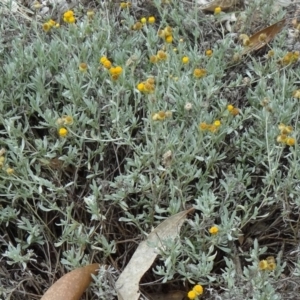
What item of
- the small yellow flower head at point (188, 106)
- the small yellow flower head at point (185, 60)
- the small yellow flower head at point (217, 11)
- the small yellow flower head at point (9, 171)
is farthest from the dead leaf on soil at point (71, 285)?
the small yellow flower head at point (217, 11)

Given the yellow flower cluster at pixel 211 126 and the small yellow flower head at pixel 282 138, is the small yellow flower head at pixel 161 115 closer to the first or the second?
the yellow flower cluster at pixel 211 126

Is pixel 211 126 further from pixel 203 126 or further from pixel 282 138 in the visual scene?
pixel 282 138

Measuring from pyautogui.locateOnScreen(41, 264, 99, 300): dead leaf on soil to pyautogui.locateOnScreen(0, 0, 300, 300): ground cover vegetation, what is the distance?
0.10ft

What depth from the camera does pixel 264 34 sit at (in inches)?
105

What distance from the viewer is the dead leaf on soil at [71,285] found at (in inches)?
76.7

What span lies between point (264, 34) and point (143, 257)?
1097mm

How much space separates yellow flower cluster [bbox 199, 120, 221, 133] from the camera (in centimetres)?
205

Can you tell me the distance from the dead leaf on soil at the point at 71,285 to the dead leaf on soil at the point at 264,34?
45.5 inches

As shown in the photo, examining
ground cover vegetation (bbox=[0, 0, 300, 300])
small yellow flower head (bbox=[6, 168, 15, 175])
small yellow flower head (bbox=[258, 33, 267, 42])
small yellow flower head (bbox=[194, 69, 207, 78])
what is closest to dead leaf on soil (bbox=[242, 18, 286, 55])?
small yellow flower head (bbox=[258, 33, 267, 42])

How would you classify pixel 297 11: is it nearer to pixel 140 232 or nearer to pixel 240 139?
pixel 240 139

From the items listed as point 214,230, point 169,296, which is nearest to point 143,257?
point 169,296

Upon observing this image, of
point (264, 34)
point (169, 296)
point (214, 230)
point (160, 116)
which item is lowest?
point (169, 296)

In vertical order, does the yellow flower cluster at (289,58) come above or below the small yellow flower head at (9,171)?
above

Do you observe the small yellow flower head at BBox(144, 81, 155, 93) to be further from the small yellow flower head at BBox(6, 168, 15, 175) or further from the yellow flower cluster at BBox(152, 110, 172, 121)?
the small yellow flower head at BBox(6, 168, 15, 175)
